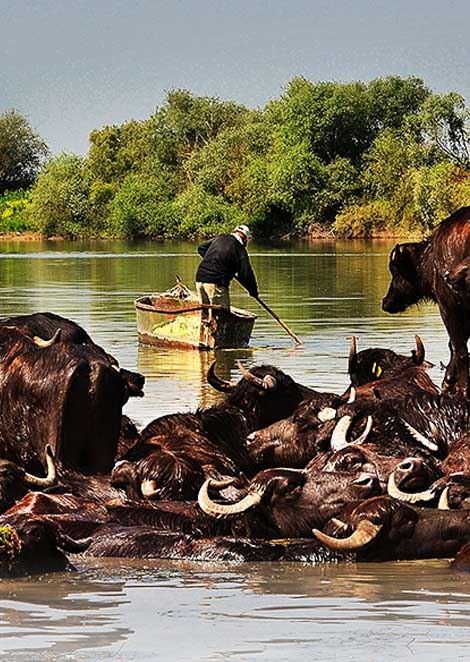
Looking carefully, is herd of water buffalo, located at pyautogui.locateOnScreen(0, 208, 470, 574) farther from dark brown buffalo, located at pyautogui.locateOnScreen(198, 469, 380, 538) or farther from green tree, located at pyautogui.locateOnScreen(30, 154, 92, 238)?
green tree, located at pyautogui.locateOnScreen(30, 154, 92, 238)

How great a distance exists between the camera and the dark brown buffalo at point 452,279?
13.3m

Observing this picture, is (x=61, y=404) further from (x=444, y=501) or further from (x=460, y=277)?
(x=460, y=277)

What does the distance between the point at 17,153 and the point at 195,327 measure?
152 m

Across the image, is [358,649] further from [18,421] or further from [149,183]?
[149,183]

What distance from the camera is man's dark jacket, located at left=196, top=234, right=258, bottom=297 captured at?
1113 inches

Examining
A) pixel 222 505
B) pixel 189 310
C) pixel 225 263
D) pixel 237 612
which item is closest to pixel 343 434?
pixel 222 505

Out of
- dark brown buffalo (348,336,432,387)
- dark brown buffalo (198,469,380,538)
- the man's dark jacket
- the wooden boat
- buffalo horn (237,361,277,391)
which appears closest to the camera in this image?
dark brown buffalo (198,469,380,538)

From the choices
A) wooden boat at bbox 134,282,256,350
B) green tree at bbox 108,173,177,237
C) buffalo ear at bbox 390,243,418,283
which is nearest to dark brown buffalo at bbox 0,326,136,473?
buffalo ear at bbox 390,243,418,283

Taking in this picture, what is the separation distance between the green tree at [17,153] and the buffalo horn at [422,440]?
541 feet

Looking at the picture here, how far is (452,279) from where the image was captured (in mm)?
13164

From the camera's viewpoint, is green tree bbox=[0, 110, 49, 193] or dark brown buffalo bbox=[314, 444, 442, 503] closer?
dark brown buffalo bbox=[314, 444, 442, 503]

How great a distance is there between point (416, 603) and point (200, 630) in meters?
1.22

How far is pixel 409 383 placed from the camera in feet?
40.7

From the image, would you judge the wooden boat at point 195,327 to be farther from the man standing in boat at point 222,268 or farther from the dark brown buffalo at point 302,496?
the dark brown buffalo at point 302,496
